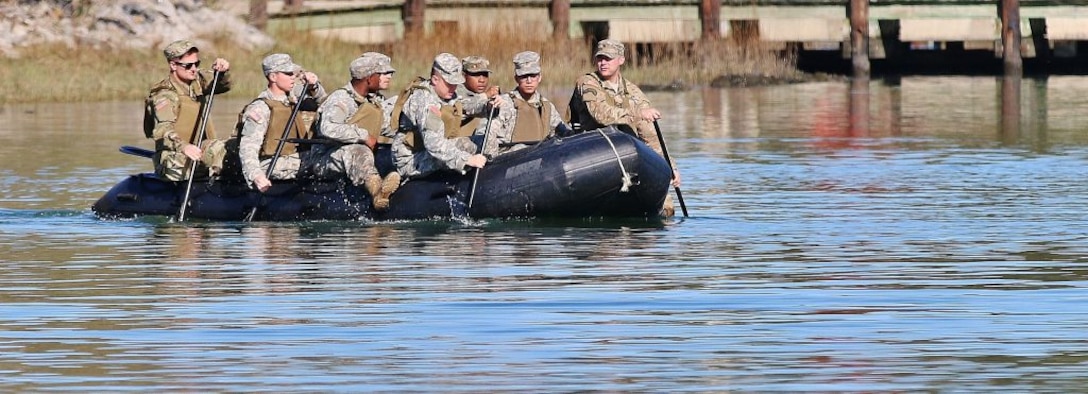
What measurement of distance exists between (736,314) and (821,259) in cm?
315

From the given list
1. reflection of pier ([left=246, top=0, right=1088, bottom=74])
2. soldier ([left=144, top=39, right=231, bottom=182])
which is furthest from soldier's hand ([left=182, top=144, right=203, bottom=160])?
reflection of pier ([left=246, top=0, right=1088, bottom=74])

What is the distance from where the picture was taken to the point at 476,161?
18.2 m

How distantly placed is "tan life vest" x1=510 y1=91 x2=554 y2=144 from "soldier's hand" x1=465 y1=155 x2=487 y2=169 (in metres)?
0.57

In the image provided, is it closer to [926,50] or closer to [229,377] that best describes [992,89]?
[926,50]

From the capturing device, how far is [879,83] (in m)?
47.5

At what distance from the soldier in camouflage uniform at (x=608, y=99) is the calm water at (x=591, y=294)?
860 mm

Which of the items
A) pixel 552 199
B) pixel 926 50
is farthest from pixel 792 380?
pixel 926 50

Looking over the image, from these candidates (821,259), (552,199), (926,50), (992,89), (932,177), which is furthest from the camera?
(926,50)

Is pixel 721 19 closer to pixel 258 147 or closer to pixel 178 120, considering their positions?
pixel 178 120

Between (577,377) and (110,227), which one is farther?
(110,227)

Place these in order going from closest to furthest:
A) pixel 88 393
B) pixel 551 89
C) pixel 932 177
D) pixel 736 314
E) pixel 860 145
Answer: pixel 88 393, pixel 736 314, pixel 932 177, pixel 860 145, pixel 551 89

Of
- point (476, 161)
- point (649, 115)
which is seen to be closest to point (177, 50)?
point (476, 161)

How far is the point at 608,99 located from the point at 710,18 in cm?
2599

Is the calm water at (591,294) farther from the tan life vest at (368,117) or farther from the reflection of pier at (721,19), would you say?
the reflection of pier at (721,19)
